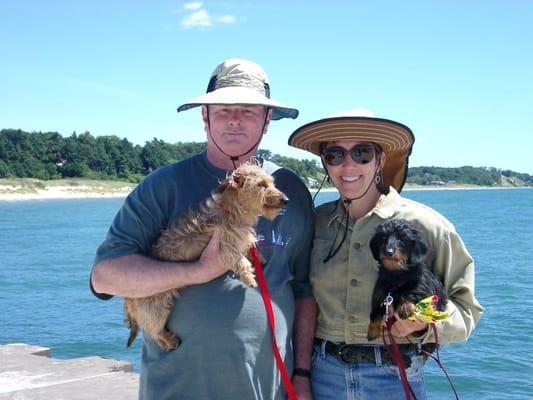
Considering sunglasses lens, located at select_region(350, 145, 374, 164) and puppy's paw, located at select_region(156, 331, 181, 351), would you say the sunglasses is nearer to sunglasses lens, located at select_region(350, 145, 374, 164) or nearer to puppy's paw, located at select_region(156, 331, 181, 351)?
sunglasses lens, located at select_region(350, 145, 374, 164)

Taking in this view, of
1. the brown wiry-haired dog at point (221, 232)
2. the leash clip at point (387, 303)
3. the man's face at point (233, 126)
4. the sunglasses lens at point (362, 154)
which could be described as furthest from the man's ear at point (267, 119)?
the leash clip at point (387, 303)

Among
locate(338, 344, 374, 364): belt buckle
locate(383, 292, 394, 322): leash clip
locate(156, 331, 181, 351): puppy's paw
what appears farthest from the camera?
locate(338, 344, 374, 364): belt buckle

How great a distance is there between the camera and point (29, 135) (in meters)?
114

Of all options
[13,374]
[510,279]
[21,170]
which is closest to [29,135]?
[21,170]

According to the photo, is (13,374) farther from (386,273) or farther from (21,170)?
(21,170)

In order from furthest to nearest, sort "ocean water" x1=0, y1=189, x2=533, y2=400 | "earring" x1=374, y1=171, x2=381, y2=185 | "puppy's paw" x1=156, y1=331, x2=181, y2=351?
"ocean water" x1=0, y1=189, x2=533, y2=400, "earring" x1=374, y1=171, x2=381, y2=185, "puppy's paw" x1=156, y1=331, x2=181, y2=351

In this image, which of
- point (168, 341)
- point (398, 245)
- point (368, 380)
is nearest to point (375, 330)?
point (368, 380)

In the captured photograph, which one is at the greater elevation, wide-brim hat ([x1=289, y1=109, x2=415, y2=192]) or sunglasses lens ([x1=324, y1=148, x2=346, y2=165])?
wide-brim hat ([x1=289, y1=109, x2=415, y2=192])

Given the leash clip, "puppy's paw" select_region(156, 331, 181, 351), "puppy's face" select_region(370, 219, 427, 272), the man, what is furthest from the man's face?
the leash clip

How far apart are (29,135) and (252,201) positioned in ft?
390

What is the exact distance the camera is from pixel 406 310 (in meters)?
3.71

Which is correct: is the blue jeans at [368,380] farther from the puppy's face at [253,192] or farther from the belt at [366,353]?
the puppy's face at [253,192]

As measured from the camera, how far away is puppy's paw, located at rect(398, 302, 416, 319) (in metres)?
3.67

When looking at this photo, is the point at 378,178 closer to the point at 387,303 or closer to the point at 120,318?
the point at 387,303
